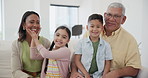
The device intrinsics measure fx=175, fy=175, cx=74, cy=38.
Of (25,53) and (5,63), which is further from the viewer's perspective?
(5,63)

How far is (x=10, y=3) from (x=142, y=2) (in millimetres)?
4811

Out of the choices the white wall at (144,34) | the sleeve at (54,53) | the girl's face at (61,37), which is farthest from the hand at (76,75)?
the white wall at (144,34)

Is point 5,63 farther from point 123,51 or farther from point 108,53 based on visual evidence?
point 123,51

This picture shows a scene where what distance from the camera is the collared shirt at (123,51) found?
175 cm

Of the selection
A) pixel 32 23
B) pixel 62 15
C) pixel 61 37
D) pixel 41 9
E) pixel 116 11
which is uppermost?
pixel 41 9

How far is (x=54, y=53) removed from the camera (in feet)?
5.29

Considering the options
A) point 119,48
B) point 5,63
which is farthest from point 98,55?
point 5,63

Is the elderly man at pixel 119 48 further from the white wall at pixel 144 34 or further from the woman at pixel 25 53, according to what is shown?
the white wall at pixel 144 34

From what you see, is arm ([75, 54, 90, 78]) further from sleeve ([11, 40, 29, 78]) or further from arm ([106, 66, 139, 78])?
sleeve ([11, 40, 29, 78])

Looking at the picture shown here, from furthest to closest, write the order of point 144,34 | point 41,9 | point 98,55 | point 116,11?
1. point 41,9
2. point 144,34
3. point 116,11
4. point 98,55

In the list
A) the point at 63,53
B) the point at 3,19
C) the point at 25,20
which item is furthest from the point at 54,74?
the point at 3,19

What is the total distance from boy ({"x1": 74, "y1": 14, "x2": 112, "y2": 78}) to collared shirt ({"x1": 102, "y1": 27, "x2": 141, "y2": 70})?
0.34 feet

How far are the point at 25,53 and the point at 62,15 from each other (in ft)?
20.4

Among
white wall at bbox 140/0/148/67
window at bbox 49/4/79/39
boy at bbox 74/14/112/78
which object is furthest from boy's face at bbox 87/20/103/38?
window at bbox 49/4/79/39
